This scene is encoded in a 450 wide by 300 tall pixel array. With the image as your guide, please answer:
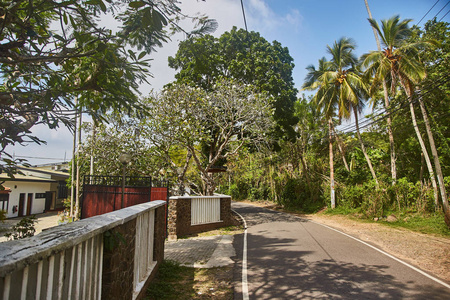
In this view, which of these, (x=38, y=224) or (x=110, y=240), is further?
(x=38, y=224)

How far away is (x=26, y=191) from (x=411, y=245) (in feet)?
97.1

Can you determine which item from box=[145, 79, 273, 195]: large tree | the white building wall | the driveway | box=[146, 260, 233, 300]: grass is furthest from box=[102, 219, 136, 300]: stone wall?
the white building wall

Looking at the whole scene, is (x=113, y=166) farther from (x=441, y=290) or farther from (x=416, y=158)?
(x=416, y=158)

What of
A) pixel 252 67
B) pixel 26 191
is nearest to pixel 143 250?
pixel 252 67

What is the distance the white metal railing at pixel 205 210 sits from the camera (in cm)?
1287

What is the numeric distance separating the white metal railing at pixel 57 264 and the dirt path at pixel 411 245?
747 centimetres

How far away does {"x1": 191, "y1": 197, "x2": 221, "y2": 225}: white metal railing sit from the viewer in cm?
1287

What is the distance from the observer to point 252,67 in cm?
1934

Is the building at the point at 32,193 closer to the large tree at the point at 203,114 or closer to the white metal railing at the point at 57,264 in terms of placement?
the large tree at the point at 203,114

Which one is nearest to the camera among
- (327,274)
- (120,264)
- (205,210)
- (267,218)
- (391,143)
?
(120,264)

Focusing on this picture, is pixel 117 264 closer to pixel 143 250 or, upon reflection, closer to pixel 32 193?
pixel 143 250

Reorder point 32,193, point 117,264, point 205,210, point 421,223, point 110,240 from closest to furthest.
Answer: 1. point 110,240
2. point 117,264
3. point 205,210
4. point 421,223
5. point 32,193

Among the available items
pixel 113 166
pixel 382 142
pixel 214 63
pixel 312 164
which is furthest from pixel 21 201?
pixel 382 142

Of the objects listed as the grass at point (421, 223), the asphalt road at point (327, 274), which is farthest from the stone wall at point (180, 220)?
the grass at point (421, 223)
